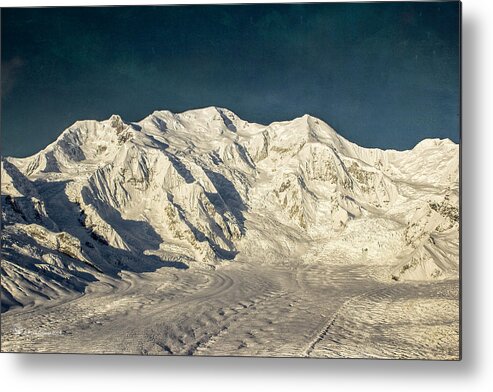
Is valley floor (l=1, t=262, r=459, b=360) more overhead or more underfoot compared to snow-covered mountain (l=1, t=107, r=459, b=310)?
more underfoot

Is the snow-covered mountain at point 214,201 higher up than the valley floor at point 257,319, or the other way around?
the snow-covered mountain at point 214,201

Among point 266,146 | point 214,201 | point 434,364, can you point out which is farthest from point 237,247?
point 434,364

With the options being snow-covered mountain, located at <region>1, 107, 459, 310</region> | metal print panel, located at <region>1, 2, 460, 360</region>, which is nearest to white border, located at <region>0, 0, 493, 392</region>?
metal print panel, located at <region>1, 2, 460, 360</region>

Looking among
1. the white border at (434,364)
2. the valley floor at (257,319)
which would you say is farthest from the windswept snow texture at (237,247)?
the white border at (434,364)

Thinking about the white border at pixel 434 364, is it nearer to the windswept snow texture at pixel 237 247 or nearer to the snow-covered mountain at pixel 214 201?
the windswept snow texture at pixel 237 247

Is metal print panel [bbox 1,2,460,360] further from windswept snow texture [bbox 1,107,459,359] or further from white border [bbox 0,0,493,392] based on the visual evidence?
white border [bbox 0,0,493,392]

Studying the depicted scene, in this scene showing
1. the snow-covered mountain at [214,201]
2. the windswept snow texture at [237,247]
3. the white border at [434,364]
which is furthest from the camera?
the snow-covered mountain at [214,201]

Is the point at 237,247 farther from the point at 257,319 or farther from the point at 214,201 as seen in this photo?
the point at 257,319
